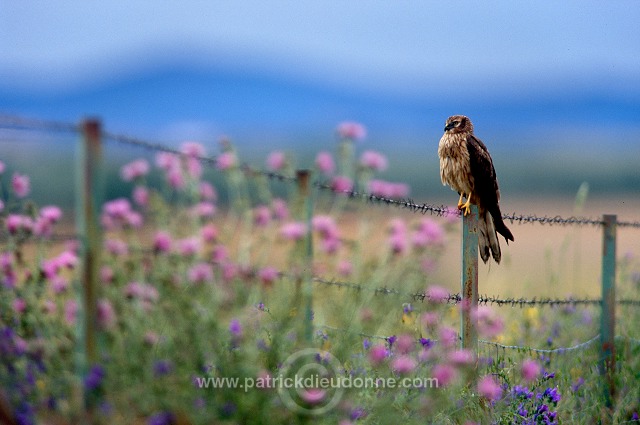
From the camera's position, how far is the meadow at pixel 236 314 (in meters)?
3.37

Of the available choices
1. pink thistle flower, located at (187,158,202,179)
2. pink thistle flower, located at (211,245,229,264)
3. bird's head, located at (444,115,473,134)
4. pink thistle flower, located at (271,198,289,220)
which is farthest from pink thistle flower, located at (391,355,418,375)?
bird's head, located at (444,115,473,134)

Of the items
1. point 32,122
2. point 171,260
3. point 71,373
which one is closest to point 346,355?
point 171,260

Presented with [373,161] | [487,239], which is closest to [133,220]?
[373,161]

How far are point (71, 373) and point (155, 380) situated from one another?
406 millimetres

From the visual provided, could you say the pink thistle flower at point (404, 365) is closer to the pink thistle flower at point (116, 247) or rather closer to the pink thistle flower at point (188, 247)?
the pink thistle flower at point (188, 247)

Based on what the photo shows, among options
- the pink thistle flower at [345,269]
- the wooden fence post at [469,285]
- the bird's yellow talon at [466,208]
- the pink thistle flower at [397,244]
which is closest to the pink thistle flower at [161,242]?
the pink thistle flower at [345,269]

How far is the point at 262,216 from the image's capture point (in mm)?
3979

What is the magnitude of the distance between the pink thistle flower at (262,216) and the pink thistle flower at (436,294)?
1187mm

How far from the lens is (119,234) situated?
3848 millimetres

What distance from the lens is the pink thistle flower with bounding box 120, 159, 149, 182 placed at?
4140 millimetres

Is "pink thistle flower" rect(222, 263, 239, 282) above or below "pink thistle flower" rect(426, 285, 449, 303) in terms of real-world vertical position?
above

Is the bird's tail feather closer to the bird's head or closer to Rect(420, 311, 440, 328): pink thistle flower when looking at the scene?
Rect(420, 311, 440, 328): pink thistle flower

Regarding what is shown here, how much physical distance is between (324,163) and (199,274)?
4.51 ft

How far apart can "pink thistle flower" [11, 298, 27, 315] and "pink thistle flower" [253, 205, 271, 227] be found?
108cm
